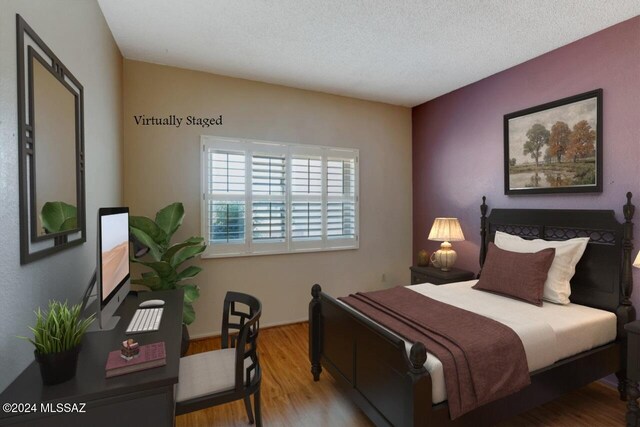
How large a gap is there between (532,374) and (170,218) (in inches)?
118

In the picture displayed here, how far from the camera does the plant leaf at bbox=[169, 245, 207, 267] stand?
2.81 metres

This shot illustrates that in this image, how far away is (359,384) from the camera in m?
2.01

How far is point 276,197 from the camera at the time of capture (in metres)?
3.65

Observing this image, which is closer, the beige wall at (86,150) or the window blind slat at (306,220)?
the beige wall at (86,150)

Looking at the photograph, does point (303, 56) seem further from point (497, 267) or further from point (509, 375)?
point (509, 375)

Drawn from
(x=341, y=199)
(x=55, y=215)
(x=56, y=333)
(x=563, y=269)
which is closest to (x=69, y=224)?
(x=55, y=215)

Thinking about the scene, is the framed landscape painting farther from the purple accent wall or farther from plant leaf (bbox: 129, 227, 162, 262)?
plant leaf (bbox: 129, 227, 162, 262)

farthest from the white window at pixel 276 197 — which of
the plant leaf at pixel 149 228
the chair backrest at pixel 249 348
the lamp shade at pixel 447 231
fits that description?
the chair backrest at pixel 249 348

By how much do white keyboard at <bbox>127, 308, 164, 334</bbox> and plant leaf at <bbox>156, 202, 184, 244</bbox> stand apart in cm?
120

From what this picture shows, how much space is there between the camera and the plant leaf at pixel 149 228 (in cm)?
280

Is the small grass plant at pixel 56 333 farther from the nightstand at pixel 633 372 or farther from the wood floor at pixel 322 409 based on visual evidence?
the nightstand at pixel 633 372

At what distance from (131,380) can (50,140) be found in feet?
3.75

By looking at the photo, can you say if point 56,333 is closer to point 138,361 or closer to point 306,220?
point 138,361

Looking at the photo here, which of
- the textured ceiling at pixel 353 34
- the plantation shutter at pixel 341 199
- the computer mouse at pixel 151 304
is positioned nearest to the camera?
the computer mouse at pixel 151 304
